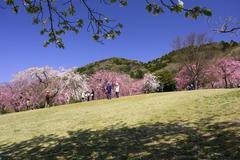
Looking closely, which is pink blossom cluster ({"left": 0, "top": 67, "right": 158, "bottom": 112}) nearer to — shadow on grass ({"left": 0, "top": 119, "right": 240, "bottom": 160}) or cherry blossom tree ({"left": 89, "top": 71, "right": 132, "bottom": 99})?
cherry blossom tree ({"left": 89, "top": 71, "right": 132, "bottom": 99})

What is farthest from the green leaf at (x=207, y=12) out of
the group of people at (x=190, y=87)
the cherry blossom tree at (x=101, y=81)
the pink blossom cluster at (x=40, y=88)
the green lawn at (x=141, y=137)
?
the cherry blossom tree at (x=101, y=81)

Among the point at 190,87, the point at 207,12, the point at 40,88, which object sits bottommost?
the point at 190,87

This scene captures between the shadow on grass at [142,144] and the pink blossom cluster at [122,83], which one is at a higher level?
the pink blossom cluster at [122,83]

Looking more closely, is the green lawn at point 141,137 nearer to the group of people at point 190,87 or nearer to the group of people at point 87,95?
the group of people at point 87,95

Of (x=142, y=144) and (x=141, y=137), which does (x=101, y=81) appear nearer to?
(x=141, y=137)

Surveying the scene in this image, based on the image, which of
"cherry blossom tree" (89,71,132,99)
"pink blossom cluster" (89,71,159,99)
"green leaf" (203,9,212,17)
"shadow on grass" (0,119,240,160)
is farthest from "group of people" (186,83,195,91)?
"green leaf" (203,9,212,17)

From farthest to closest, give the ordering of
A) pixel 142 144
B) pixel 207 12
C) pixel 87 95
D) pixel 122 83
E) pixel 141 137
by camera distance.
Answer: pixel 122 83
pixel 87 95
pixel 141 137
pixel 142 144
pixel 207 12

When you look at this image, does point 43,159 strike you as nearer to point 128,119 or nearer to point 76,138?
point 76,138

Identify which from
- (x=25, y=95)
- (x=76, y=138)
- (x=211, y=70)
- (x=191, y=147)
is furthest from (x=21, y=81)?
(x=191, y=147)

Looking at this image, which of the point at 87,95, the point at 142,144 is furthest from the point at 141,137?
the point at 87,95

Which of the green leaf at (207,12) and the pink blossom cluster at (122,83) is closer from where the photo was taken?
the green leaf at (207,12)

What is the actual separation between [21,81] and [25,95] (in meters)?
2.86

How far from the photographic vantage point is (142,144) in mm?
9977

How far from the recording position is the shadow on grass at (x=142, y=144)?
28.1 feet
